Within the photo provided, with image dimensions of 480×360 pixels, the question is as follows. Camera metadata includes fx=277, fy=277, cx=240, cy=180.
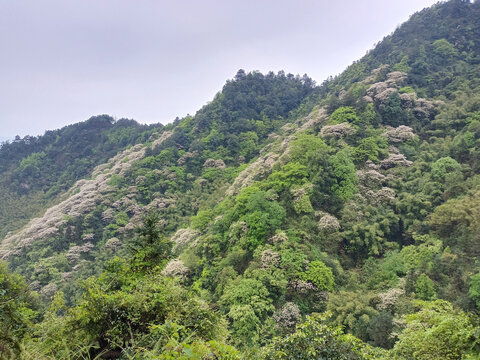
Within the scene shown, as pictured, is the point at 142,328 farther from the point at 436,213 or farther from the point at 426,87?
the point at 426,87

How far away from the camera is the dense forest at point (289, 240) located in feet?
17.4

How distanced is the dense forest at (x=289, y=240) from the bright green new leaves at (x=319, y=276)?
0.32 feet

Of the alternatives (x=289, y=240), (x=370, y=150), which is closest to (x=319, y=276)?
(x=289, y=240)

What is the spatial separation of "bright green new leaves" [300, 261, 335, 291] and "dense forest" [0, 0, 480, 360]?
98 mm

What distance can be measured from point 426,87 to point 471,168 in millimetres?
17953

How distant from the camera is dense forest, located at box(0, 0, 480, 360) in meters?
5.30

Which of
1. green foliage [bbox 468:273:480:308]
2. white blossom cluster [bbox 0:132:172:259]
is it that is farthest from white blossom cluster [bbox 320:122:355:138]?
white blossom cluster [bbox 0:132:172:259]

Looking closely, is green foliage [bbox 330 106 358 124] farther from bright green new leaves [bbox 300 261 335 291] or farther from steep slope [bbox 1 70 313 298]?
bright green new leaves [bbox 300 261 335 291]

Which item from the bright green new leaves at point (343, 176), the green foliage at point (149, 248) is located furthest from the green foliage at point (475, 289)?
the green foliage at point (149, 248)

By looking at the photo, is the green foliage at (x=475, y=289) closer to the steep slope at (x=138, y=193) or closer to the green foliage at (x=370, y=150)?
the green foliage at (x=370, y=150)

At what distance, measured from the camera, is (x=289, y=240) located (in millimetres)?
16172

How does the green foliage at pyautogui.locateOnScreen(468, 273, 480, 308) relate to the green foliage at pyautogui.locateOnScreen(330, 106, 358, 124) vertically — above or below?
below

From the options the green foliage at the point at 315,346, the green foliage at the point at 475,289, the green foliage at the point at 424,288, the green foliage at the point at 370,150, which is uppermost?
the green foliage at the point at 370,150

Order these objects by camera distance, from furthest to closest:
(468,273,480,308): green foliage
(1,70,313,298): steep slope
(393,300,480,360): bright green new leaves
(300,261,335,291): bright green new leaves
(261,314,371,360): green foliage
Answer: (1,70,313,298): steep slope
(300,261,335,291): bright green new leaves
(468,273,480,308): green foliage
(261,314,371,360): green foliage
(393,300,480,360): bright green new leaves
